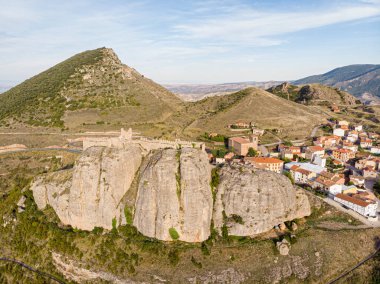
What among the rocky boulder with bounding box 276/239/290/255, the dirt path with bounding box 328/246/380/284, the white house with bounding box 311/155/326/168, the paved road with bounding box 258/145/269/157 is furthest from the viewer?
the paved road with bounding box 258/145/269/157

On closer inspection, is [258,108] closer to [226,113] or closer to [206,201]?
[226,113]

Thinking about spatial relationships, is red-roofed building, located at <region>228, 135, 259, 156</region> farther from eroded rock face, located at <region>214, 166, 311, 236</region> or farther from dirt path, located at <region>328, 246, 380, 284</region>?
dirt path, located at <region>328, 246, 380, 284</region>

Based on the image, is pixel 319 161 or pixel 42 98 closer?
pixel 319 161

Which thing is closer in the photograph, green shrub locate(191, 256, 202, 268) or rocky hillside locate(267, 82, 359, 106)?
green shrub locate(191, 256, 202, 268)

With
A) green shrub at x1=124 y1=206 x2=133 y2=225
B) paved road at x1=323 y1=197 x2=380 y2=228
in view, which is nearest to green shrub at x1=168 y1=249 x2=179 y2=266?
green shrub at x1=124 y1=206 x2=133 y2=225

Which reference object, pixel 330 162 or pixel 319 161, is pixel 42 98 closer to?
pixel 319 161

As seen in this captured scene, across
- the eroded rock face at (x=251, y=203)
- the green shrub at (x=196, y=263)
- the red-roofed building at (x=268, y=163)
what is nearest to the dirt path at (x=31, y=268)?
the green shrub at (x=196, y=263)

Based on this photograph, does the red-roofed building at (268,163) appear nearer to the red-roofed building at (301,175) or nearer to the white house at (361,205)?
the red-roofed building at (301,175)

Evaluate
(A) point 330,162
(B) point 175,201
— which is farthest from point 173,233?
(A) point 330,162
